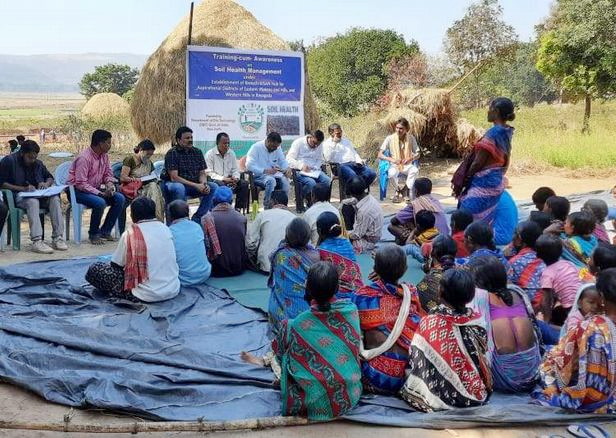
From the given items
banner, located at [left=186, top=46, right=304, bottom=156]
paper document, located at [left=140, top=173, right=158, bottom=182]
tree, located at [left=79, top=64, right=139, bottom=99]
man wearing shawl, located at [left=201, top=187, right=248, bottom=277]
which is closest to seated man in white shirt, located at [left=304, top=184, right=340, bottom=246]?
man wearing shawl, located at [left=201, top=187, right=248, bottom=277]

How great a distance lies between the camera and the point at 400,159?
429 inches

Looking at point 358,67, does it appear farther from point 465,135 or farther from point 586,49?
point 465,135

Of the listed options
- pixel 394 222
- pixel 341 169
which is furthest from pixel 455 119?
pixel 394 222

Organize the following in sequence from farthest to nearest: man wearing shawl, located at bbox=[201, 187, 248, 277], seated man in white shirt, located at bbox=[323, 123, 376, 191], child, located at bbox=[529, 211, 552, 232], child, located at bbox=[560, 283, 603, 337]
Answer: seated man in white shirt, located at bbox=[323, 123, 376, 191] < man wearing shawl, located at bbox=[201, 187, 248, 277] < child, located at bbox=[529, 211, 552, 232] < child, located at bbox=[560, 283, 603, 337]

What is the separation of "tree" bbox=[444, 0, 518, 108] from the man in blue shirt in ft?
60.5

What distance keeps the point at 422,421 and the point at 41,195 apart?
5177 millimetres

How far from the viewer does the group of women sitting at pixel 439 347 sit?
131 inches

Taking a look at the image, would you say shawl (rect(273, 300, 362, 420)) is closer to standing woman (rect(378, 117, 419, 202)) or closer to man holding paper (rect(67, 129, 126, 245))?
man holding paper (rect(67, 129, 126, 245))

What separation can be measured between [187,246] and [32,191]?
101 inches

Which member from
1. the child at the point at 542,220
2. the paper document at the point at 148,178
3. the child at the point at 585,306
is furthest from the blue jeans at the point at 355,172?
the child at the point at 585,306

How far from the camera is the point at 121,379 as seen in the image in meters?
3.85

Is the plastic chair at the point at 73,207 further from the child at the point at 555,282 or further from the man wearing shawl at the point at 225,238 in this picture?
the child at the point at 555,282

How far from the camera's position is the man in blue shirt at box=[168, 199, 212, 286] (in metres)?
5.61

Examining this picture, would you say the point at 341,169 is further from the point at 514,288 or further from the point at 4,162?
the point at 514,288
